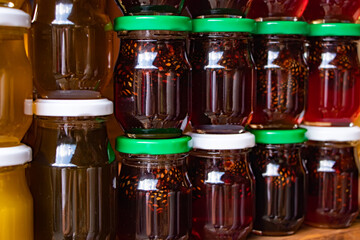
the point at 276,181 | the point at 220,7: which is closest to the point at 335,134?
the point at 276,181

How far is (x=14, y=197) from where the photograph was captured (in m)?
0.88

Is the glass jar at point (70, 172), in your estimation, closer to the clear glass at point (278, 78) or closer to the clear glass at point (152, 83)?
the clear glass at point (152, 83)

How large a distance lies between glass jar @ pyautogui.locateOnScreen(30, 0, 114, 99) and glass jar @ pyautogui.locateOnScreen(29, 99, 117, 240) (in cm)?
4

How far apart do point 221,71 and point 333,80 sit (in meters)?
0.35

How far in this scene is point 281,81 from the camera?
118 cm

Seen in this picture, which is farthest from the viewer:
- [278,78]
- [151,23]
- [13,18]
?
[278,78]

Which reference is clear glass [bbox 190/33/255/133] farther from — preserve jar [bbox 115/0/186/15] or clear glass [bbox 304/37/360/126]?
clear glass [bbox 304/37/360/126]

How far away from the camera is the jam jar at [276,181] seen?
3.91 ft

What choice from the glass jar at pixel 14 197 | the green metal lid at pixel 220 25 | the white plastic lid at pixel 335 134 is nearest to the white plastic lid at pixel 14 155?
the glass jar at pixel 14 197

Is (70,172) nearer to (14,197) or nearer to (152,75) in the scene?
(14,197)

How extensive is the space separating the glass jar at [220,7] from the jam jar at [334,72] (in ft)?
0.82

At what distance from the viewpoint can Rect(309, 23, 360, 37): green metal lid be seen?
125cm

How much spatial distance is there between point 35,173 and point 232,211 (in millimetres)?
409

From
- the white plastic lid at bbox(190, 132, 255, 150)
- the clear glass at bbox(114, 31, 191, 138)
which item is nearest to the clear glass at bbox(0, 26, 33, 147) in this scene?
the clear glass at bbox(114, 31, 191, 138)
